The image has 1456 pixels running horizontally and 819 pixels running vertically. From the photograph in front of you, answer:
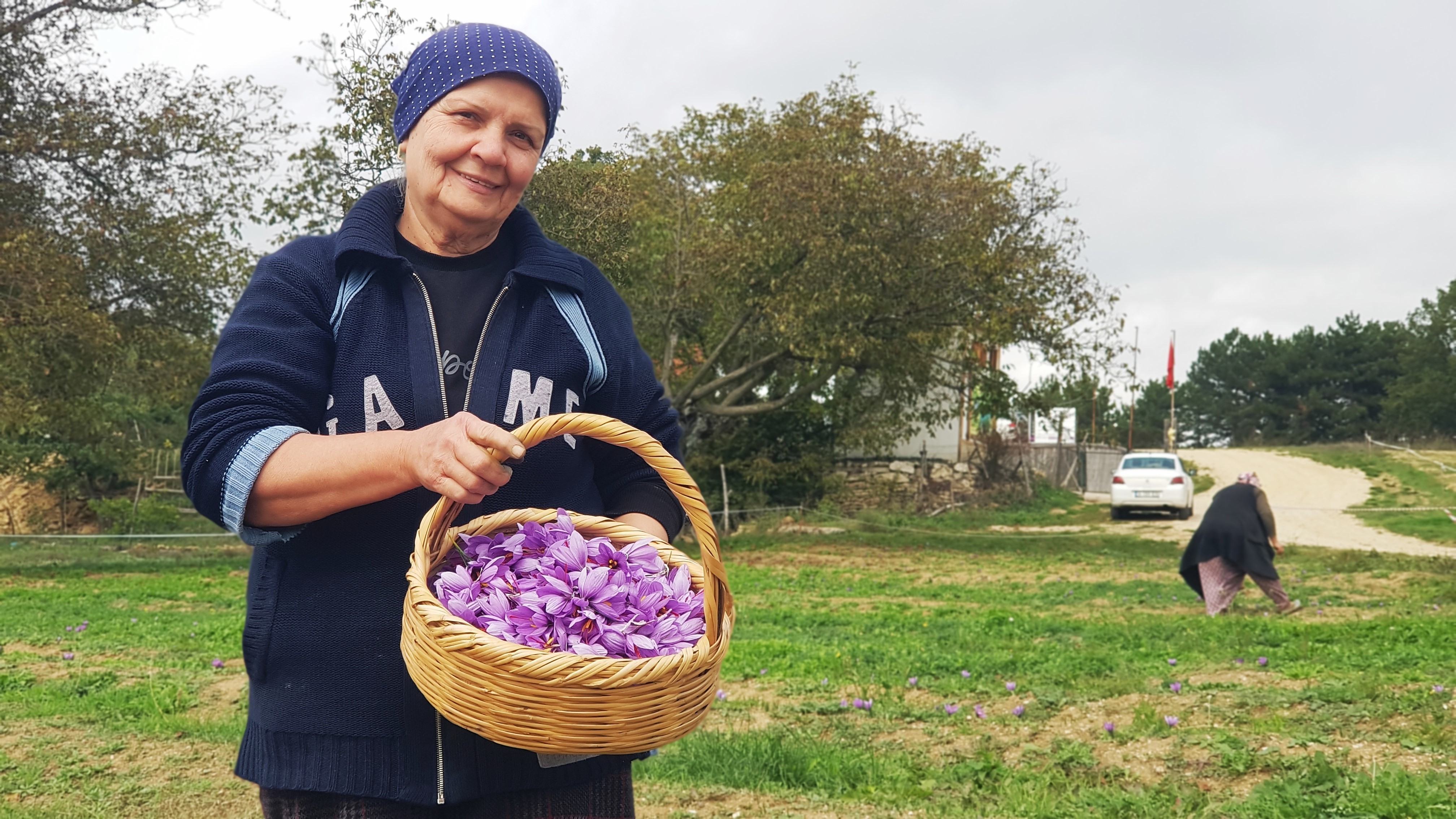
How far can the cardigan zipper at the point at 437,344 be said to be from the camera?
1805 mm

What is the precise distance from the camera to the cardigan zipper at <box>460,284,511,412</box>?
1.82 meters

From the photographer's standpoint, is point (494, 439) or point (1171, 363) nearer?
point (494, 439)

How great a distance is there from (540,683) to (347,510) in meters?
0.44

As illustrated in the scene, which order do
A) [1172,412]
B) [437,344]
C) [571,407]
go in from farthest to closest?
[1172,412] → [571,407] → [437,344]

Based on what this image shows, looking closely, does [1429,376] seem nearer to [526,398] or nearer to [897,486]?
[897,486]

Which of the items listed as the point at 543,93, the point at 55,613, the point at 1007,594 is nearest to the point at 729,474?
the point at 1007,594

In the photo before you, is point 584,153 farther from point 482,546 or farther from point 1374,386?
point 1374,386

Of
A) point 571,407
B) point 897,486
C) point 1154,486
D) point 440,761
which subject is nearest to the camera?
point 440,761

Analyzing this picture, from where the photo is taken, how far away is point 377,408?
69.4 inches

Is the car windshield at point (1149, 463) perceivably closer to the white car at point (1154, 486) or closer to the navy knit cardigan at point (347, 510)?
the white car at point (1154, 486)

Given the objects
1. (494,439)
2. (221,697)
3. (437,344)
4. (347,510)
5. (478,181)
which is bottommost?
(221,697)

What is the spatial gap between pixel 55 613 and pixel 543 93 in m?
10.6

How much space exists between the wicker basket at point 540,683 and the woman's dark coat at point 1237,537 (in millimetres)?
9383

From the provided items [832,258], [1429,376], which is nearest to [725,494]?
[832,258]
